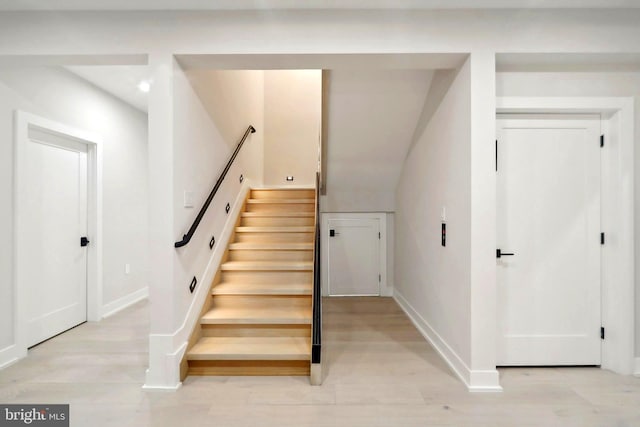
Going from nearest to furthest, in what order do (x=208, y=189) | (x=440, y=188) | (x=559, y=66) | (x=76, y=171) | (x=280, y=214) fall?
(x=559, y=66)
(x=440, y=188)
(x=208, y=189)
(x=76, y=171)
(x=280, y=214)

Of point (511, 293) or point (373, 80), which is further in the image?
point (373, 80)

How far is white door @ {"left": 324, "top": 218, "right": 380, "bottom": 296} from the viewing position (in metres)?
5.01

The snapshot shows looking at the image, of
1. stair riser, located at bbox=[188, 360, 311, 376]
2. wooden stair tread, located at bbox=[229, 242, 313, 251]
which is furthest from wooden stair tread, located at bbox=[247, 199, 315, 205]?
stair riser, located at bbox=[188, 360, 311, 376]

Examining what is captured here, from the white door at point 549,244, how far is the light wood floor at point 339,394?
23 cm

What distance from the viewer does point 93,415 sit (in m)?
2.07

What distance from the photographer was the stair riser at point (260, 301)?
3.12 meters

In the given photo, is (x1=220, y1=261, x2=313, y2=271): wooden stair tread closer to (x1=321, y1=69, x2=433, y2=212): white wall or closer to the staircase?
the staircase

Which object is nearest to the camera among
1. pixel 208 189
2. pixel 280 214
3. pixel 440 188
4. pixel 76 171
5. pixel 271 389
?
pixel 271 389

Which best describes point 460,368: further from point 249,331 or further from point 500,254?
point 249,331

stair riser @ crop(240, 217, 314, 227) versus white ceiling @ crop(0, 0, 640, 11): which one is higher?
white ceiling @ crop(0, 0, 640, 11)

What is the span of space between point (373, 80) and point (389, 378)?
2.65 meters

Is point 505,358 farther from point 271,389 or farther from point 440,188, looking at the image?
point 271,389

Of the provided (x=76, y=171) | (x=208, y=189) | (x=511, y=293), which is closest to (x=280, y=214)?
(x=208, y=189)

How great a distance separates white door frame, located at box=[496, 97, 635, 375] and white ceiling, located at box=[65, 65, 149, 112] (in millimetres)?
3492
